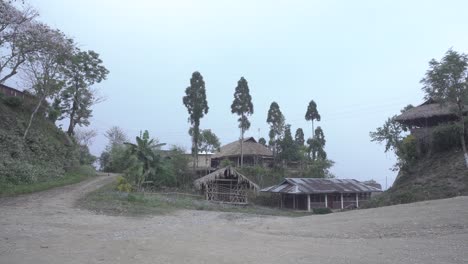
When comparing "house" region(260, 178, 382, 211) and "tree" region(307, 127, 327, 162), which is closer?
"house" region(260, 178, 382, 211)

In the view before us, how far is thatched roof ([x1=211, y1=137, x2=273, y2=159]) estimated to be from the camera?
45906 millimetres

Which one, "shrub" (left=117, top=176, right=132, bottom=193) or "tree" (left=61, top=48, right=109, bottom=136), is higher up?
"tree" (left=61, top=48, right=109, bottom=136)

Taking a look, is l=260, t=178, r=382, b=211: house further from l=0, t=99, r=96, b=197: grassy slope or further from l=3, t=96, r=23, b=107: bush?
l=3, t=96, r=23, b=107: bush

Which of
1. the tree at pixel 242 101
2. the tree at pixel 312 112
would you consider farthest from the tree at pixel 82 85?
the tree at pixel 312 112

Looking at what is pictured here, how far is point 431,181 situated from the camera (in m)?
22.8

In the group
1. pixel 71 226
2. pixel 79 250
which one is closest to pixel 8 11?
pixel 71 226

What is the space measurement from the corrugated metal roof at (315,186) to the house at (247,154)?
10.7m

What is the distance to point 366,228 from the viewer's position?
503 inches

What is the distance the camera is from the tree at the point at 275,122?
46875 mm

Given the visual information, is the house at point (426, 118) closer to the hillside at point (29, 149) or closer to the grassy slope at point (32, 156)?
the grassy slope at point (32, 156)

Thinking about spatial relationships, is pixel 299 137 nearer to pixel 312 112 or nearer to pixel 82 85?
pixel 312 112

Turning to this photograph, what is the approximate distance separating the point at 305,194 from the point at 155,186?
14.1 metres

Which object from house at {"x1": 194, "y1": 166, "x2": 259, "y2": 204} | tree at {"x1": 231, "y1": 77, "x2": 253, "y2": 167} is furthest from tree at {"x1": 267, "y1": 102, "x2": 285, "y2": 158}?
house at {"x1": 194, "y1": 166, "x2": 259, "y2": 204}

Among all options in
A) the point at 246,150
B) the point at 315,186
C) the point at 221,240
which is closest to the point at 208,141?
the point at 246,150
